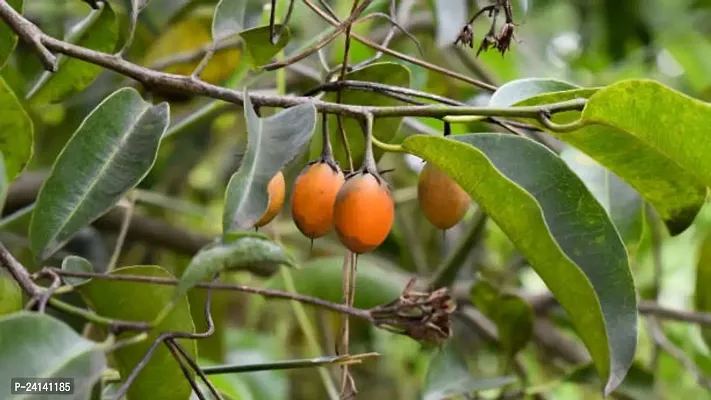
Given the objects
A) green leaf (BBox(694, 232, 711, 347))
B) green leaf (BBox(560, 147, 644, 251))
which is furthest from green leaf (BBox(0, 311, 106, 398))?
green leaf (BBox(694, 232, 711, 347))

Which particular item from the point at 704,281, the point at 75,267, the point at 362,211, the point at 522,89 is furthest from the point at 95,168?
the point at 704,281

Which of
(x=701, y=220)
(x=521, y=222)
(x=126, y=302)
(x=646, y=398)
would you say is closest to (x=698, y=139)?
(x=521, y=222)

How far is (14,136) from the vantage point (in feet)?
2.09

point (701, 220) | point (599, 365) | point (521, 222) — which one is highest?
point (521, 222)

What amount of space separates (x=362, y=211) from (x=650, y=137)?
0.17m

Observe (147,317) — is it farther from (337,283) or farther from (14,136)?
(337,283)

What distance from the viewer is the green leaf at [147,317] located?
526mm

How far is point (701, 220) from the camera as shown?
1571 mm

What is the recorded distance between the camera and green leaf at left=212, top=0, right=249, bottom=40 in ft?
2.18

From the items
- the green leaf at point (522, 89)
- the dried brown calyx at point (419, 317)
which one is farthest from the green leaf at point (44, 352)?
the green leaf at point (522, 89)

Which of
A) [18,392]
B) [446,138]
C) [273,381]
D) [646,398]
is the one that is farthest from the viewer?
[273,381]

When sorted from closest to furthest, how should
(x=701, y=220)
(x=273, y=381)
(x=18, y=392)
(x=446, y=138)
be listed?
1. (x=18, y=392)
2. (x=446, y=138)
3. (x=273, y=381)
4. (x=701, y=220)

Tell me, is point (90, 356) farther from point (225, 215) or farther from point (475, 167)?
point (475, 167)

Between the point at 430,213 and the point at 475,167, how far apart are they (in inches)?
2.7
